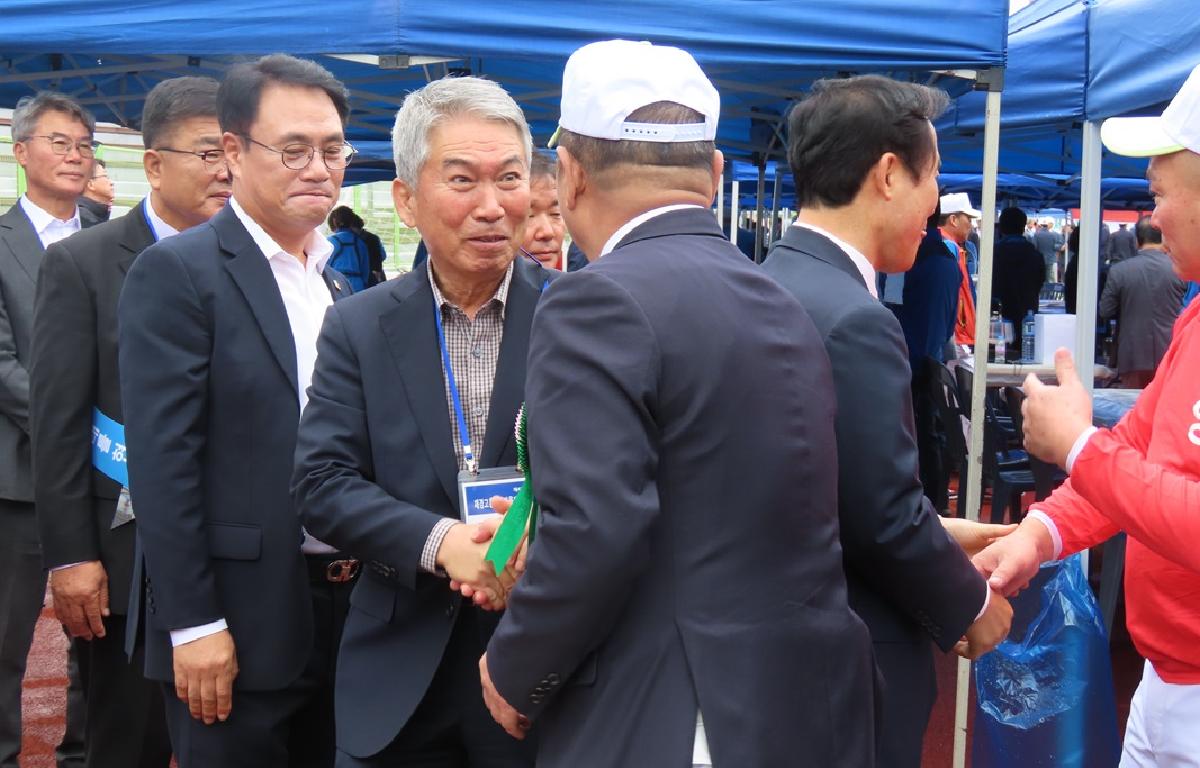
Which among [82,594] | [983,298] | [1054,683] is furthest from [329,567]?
[983,298]

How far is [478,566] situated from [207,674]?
772 millimetres

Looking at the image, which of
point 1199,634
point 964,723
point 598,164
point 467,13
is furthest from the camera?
point 467,13

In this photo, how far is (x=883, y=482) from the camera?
1820 millimetres

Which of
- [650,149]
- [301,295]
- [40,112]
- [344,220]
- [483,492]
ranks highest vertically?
[344,220]

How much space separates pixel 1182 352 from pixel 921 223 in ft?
1.84

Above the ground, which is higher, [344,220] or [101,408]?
[344,220]

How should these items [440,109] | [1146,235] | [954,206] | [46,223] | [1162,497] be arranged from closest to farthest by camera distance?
[1162,497] → [440,109] → [46,223] → [1146,235] → [954,206]

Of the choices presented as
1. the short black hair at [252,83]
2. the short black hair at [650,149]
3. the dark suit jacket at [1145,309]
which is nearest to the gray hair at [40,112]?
the short black hair at [252,83]

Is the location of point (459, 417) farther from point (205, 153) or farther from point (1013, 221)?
point (1013, 221)

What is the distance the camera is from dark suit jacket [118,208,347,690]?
226 centimetres

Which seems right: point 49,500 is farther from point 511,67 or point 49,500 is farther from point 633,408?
point 511,67

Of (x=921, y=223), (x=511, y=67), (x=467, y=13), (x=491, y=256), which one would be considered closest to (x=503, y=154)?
Answer: (x=491, y=256)

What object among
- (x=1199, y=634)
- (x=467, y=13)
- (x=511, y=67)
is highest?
(x=511, y=67)

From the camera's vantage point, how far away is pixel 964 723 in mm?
3643
